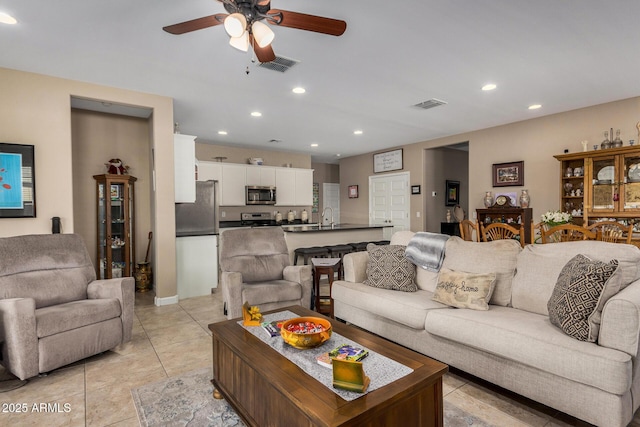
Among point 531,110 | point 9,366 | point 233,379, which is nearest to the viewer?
point 233,379

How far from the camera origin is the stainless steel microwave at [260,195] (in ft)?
24.0

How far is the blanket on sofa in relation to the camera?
289 centimetres

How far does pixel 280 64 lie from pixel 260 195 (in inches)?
174

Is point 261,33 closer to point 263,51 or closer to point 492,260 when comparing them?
point 263,51

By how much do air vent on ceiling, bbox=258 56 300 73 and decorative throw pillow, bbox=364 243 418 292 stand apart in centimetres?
198

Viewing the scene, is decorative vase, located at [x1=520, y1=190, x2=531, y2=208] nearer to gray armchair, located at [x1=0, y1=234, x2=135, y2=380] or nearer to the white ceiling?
the white ceiling

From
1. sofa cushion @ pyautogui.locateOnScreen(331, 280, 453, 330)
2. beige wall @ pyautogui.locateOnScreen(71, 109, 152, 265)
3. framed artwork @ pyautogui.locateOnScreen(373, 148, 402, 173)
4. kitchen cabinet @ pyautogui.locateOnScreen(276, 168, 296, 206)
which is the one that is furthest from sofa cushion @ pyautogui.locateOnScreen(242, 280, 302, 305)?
framed artwork @ pyautogui.locateOnScreen(373, 148, 402, 173)

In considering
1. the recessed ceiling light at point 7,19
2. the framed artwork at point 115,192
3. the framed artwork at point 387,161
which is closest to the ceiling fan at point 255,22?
the recessed ceiling light at point 7,19

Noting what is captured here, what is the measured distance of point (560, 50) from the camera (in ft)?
9.81

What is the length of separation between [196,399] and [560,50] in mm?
4024

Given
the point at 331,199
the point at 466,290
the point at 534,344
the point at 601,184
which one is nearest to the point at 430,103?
the point at 601,184

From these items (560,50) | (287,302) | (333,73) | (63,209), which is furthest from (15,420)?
(560,50)

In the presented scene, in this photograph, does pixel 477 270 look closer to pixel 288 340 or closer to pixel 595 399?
pixel 595 399

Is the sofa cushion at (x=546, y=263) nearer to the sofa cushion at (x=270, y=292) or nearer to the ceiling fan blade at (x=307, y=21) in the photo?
the sofa cushion at (x=270, y=292)
